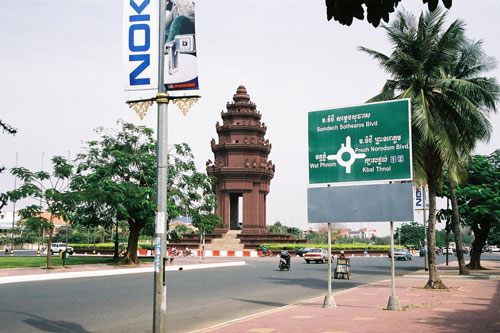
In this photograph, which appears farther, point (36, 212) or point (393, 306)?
point (36, 212)

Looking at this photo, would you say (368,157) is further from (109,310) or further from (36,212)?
(36,212)

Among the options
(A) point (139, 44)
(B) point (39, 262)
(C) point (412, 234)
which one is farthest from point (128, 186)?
(C) point (412, 234)

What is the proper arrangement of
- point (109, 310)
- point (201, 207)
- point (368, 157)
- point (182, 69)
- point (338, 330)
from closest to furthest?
point (182, 69)
point (338, 330)
point (109, 310)
point (368, 157)
point (201, 207)

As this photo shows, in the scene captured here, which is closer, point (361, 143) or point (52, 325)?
point (52, 325)

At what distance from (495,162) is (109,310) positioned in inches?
1194

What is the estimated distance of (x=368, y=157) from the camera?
631 inches

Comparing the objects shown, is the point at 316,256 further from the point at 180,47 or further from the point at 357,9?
the point at 357,9

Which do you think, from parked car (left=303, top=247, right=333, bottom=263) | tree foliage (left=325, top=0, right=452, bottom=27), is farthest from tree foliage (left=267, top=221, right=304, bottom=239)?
tree foliage (left=325, top=0, right=452, bottom=27)

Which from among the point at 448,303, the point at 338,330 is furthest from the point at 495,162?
the point at 338,330

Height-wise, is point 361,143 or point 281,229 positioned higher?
point 361,143

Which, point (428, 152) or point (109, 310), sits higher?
point (428, 152)

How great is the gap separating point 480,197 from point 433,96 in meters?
13.3

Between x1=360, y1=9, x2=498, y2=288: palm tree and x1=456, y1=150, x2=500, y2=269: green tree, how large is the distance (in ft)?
34.3

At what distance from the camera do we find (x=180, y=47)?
9.22m
